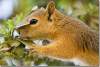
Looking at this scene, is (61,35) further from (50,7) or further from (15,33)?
(15,33)

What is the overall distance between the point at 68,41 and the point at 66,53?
0.28 ft

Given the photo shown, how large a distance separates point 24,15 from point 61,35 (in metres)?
0.31

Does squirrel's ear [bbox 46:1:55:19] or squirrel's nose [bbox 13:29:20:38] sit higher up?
squirrel's ear [bbox 46:1:55:19]

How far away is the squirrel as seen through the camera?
→ 164 centimetres

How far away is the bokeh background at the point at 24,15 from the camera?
5.51ft

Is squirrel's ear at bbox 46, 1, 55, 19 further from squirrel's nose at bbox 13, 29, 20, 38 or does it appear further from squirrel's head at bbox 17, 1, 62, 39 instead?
squirrel's nose at bbox 13, 29, 20, 38

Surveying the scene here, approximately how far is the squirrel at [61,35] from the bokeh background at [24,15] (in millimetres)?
42

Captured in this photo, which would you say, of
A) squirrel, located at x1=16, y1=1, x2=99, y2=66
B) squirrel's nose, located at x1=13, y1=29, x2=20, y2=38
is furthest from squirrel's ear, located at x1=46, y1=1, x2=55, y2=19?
squirrel's nose, located at x1=13, y1=29, x2=20, y2=38

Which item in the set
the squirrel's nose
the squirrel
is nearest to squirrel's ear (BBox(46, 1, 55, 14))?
the squirrel

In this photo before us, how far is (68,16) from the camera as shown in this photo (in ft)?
5.55

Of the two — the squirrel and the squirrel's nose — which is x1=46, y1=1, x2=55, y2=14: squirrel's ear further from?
the squirrel's nose

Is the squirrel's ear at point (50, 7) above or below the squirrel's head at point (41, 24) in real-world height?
above

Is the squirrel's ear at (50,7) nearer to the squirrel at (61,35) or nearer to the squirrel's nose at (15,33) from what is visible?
the squirrel at (61,35)

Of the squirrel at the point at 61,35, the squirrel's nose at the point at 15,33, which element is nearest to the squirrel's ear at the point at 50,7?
the squirrel at the point at 61,35
